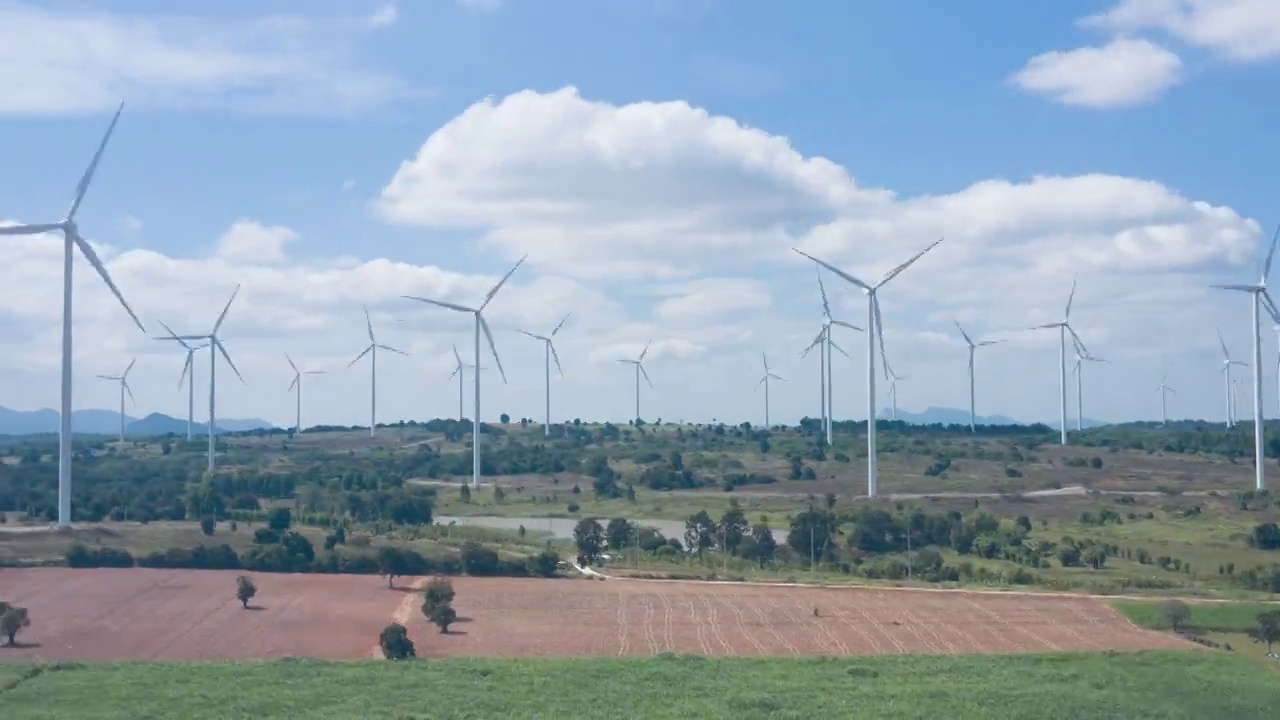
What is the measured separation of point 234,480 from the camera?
120 metres

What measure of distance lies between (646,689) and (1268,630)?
89.5 ft

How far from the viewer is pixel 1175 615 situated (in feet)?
191

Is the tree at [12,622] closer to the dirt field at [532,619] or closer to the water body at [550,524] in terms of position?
the dirt field at [532,619]

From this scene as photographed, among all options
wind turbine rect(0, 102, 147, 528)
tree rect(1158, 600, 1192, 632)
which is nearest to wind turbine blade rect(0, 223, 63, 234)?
wind turbine rect(0, 102, 147, 528)

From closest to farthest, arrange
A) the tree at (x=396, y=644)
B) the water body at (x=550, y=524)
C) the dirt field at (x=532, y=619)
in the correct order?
the tree at (x=396, y=644) → the dirt field at (x=532, y=619) → the water body at (x=550, y=524)

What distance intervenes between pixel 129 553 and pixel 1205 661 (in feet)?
172

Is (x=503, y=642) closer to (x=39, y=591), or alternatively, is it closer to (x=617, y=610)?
(x=617, y=610)

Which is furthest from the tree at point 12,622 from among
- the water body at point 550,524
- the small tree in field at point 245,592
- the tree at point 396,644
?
the water body at point 550,524

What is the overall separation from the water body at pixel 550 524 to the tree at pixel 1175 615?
124ft

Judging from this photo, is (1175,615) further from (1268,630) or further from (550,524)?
(550,524)

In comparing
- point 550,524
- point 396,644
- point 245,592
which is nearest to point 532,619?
point 396,644

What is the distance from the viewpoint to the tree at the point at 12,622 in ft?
161

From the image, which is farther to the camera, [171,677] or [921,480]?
[921,480]

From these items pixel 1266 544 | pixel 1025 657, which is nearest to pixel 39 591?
pixel 1025 657
